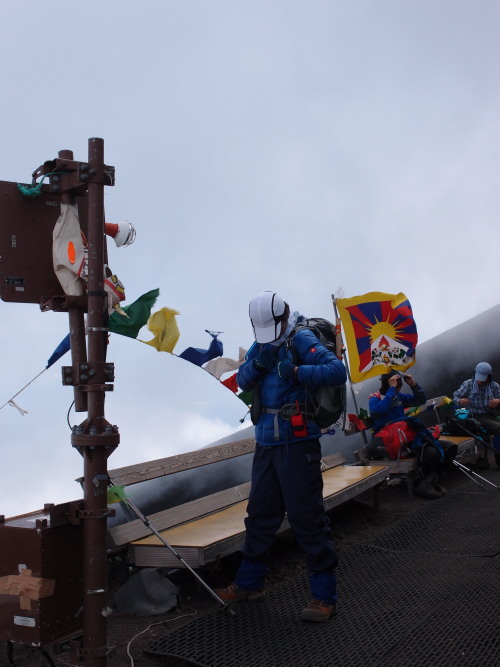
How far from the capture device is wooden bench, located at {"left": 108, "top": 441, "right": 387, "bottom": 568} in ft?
15.4

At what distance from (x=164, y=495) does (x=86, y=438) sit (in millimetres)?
3327

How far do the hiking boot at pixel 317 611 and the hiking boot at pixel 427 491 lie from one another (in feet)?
13.6

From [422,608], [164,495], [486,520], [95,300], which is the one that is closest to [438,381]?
[486,520]

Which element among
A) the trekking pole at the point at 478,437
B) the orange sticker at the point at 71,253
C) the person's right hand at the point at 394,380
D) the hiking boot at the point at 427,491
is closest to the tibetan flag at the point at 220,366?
the orange sticker at the point at 71,253

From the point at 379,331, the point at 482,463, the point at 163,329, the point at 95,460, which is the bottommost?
the point at 95,460

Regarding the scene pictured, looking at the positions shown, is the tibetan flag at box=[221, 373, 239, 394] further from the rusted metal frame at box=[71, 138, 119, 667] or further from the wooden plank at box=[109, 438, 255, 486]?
the rusted metal frame at box=[71, 138, 119, 667]

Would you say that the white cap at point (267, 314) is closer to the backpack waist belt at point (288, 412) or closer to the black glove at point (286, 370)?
the black glove at point (286, 370)

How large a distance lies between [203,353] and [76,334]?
2.23m

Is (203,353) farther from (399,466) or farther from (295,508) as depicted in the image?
(399,466)

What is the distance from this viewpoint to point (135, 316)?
5.15 m

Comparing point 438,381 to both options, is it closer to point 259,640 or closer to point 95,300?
point 259,640

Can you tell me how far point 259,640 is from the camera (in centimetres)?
407

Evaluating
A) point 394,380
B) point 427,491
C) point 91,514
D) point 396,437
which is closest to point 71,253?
point 91,514

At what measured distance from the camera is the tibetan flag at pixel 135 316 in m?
5.15
